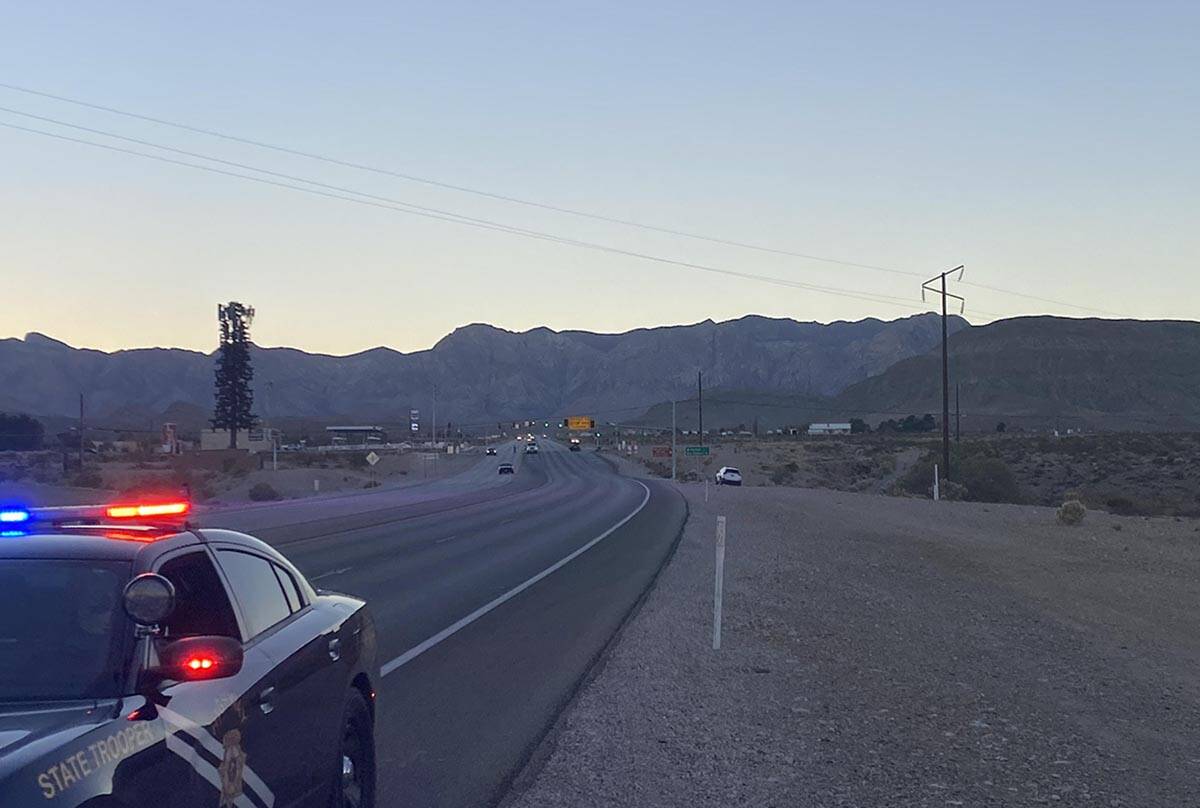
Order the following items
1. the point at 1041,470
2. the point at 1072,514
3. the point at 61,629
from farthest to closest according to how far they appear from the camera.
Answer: the point at 1041,470 < the point at 1072,514 < the point at 61,629

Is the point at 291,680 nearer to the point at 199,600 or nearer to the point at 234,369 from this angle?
the point at 199,600

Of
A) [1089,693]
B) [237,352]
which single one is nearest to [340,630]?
[1089,693]

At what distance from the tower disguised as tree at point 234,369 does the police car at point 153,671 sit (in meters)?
100

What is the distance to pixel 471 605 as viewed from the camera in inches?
713

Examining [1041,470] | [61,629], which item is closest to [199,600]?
[61,629]

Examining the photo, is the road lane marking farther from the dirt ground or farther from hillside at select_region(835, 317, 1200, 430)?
hillside at select_region(835, 317, 1200, 430)

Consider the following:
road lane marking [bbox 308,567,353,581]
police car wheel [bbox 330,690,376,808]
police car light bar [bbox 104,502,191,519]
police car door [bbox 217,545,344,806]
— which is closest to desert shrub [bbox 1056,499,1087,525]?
road lane marking [bbox 308,567,353,581]

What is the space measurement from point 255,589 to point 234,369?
101203 mm

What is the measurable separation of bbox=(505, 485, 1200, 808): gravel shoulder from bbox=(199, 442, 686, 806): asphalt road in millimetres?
472

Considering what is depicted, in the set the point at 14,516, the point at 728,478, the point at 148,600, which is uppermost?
the point at 14,516

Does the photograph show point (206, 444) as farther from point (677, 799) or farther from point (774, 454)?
point (677, 799)

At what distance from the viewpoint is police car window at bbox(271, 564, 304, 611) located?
250 inches

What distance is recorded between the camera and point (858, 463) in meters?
97.5

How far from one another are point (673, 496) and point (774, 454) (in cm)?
5741
